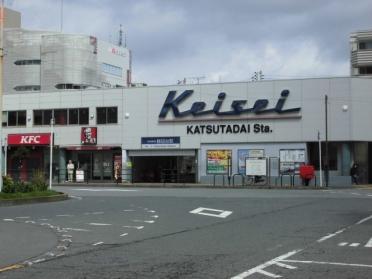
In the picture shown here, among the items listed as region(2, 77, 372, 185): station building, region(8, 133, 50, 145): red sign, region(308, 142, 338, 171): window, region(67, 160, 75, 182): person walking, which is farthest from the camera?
region(8, 133, 50, 145): red sign

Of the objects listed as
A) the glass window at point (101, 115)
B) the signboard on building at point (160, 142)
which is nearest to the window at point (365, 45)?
the signboard on building at point (160, 142)

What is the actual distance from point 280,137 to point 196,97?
7.74m

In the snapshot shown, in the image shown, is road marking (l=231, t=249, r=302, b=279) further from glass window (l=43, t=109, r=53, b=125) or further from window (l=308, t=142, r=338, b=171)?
glass window (l=43, t=109, r=53, b=125)

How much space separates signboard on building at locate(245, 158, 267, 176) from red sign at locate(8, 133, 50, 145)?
1912 centimetres

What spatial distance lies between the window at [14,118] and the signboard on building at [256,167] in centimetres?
2248

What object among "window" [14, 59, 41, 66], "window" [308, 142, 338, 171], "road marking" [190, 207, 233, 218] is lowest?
"road marking" [190, 207, 233, 218]

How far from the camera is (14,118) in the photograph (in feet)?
182

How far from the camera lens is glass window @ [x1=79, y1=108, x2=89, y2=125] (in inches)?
2069

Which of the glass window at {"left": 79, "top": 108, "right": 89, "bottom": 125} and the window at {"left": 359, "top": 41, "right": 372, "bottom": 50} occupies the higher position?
the window at {"left": 359, "top": 41, "right": 372, "bottom": 50}

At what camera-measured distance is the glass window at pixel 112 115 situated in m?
51.5

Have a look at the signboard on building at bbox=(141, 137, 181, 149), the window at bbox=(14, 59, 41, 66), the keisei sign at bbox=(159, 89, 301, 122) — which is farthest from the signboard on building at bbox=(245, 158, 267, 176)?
the window at bbox=(14, 59, 41, 66)

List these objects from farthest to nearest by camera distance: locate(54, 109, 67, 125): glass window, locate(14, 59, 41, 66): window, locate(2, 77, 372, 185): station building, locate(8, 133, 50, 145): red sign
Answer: locate(14, 59, 41, 66): window
locate(54, 109, 67, 125): glass window
locate(8, 133, 50, 145): red sign
locate(2, 77, 372, 185): station building

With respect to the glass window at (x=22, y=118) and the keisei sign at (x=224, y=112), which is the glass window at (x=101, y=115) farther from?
the glass window at (x=22, y=118)

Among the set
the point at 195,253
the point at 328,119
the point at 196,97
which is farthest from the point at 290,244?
the point at 196,97
